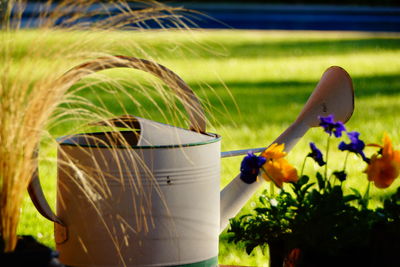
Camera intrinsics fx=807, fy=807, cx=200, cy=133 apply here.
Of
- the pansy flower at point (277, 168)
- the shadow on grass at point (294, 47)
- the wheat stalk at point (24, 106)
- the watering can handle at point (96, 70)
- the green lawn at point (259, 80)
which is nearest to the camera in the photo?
the wheat stalk at point (24, 106)

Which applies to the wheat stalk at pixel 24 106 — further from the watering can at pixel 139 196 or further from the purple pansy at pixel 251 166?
the purple pansy at pixel 251 166

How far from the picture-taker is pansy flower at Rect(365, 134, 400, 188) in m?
2.16

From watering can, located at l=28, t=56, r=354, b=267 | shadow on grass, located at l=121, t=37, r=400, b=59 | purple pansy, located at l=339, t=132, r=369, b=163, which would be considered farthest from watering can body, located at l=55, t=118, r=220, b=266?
shadow on grass, located at l=121, t=37, r=400, b=59

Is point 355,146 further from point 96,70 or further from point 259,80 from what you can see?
point 259,80

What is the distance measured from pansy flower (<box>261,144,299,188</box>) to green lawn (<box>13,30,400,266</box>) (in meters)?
0.15

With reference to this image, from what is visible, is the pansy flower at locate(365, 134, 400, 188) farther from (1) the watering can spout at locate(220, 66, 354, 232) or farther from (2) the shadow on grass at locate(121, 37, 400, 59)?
(2) the shadow on grass at locate(121, 37, 400, 59)

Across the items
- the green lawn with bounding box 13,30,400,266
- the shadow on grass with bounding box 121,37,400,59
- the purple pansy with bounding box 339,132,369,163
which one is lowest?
the purple pansy with bounding box 339,132,369,163

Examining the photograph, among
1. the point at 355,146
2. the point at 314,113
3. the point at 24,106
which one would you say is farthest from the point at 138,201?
the point at 314,113

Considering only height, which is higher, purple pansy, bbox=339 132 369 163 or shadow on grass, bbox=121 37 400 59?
shadow on grass, bbox=121 37 400 59

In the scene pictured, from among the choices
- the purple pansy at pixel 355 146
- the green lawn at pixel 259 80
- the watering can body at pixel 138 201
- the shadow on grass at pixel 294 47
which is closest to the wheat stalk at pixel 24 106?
the green lawn at pixel 259 80

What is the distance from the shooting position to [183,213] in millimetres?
2262

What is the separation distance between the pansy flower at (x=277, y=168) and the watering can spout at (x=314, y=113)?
0.34 meters

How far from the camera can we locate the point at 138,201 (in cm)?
220

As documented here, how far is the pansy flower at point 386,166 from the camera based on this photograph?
2.16 m
